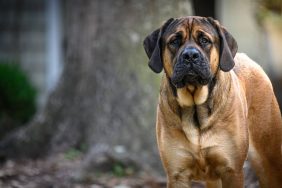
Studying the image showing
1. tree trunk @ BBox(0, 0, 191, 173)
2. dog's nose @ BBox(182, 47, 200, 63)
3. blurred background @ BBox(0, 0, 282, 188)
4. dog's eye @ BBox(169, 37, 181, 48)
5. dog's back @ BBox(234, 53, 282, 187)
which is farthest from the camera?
tree trunk @ BBox(0, 0, 191, 173)

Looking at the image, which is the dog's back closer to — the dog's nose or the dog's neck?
the dog's neck

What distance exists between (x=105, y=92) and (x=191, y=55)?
384cm

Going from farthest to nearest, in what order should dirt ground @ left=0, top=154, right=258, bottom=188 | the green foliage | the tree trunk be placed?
the green foliage, the tree trunk, dirt ground @ left=0, top=154, right=258, bottom=188

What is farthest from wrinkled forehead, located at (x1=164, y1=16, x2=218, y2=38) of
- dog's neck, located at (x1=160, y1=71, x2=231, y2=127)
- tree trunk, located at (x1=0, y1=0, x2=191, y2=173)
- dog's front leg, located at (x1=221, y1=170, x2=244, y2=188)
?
tree trunk, located at (x1=0, y1=0, x2=191, y2=173)

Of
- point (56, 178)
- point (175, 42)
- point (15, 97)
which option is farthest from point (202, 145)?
point (15, 97)

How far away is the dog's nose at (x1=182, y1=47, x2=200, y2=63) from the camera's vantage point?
20.4 ft

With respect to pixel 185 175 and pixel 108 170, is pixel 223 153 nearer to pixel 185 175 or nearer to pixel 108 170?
pixel 185 175

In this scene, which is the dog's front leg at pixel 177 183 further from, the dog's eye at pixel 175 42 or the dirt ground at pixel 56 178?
the dirt ground at pixel 56 178

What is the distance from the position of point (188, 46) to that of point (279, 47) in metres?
16.5

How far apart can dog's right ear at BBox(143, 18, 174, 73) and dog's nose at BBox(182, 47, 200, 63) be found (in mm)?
372

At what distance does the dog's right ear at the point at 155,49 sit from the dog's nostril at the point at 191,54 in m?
0.37

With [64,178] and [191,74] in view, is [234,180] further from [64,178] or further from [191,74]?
[64,178]

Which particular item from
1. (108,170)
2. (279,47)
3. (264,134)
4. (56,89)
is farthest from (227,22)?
(264,134)

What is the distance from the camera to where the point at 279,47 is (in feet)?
73.6
